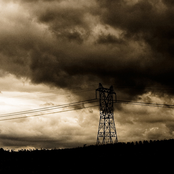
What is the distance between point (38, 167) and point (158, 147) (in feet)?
41.2

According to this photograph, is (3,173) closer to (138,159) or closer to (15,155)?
(15,155)

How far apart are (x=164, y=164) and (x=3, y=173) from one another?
16179mm

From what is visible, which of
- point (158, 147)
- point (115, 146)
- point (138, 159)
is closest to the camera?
point (138, 159)

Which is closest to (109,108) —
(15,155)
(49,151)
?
(49,151)

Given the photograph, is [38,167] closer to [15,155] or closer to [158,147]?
[15,155]

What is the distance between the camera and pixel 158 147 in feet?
76.6

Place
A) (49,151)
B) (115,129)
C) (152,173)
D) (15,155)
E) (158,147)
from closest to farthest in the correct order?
(152,173), (158,147), (49,151), (15,155), (115,129)

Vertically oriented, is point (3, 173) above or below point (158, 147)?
below

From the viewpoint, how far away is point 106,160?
22.3 metres

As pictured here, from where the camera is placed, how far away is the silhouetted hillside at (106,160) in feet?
65.7

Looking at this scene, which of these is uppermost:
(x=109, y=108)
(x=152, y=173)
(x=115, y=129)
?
(x=109, y=108)

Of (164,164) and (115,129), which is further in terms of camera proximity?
(115,129)

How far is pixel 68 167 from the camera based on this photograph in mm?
22469

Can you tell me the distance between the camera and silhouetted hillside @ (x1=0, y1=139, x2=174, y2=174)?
65.7 ft
